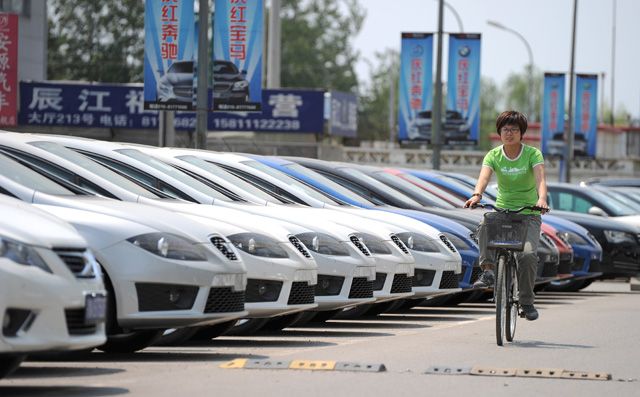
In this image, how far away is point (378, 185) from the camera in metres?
17.5

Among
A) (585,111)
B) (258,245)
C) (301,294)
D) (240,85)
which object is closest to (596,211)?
(240,85)

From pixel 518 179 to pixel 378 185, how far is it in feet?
17.3

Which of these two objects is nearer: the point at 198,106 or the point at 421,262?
the point at 421,262

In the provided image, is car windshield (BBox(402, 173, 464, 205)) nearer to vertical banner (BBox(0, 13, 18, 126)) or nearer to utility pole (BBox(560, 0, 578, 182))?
vertical banner (BBox(0, 13, 18, 126))

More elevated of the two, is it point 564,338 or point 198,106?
point 198,106

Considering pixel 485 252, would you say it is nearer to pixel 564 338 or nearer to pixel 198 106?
pixel 564 338

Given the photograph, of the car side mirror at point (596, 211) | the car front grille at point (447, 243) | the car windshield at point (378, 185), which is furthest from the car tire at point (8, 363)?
the car side mirror at point (596, 211)

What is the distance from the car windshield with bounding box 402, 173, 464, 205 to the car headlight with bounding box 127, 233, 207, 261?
8.93m

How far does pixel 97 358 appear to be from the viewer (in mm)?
10430

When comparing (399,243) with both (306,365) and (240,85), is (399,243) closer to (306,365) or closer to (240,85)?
(306,365)

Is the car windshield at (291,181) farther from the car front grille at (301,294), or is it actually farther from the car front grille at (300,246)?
the car front grille at (301,294)

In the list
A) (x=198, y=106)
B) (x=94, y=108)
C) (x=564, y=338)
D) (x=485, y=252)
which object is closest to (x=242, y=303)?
(x=485, y=252)

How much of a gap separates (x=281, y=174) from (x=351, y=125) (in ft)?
111

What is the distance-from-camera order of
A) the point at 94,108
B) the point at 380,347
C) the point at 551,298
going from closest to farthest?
1. the point at 380,347
2. the point at 551,298
3. the point at 94,108
